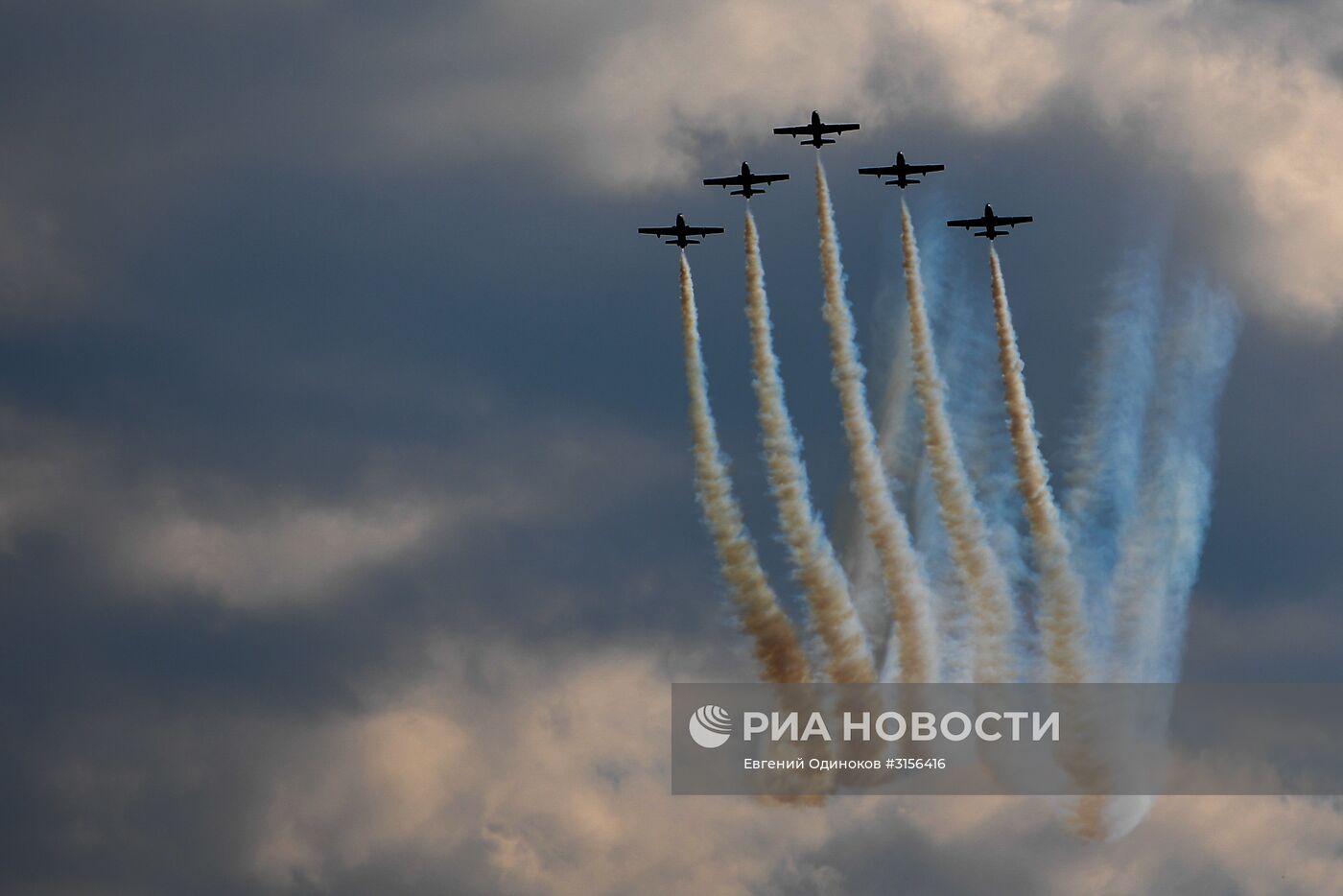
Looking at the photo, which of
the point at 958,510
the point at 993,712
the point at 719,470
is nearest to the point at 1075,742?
the point at 993,712

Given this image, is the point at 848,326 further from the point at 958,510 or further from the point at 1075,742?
the point at 1075,742

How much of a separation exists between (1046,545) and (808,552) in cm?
1310

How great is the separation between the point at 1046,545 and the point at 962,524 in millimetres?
5044

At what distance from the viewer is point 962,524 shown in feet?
445

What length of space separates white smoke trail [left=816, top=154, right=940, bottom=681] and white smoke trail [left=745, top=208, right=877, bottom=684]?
2.43m

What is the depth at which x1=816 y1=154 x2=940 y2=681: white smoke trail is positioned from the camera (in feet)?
449

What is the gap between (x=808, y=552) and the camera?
13825 cm

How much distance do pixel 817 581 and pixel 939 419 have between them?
1082 centimetres

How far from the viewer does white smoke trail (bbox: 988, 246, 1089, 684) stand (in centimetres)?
13262

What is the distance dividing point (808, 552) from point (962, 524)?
27.8 feet

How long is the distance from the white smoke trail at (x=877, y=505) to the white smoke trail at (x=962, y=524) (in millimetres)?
2538

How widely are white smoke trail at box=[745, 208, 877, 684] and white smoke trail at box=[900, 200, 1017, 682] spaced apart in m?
6.60

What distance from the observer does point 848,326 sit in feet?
453

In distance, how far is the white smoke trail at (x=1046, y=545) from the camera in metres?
133
